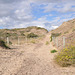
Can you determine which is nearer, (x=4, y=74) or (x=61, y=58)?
(x=4, y=74)

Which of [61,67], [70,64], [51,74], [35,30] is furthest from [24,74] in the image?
[35,30]

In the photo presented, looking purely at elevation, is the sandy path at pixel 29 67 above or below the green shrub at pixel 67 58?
below

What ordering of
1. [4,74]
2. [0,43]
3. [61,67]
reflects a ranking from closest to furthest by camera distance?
[4,74]
[61,67]
[0,43]

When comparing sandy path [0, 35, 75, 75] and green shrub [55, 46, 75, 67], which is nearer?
sandy path [0, 35, 75, 75]

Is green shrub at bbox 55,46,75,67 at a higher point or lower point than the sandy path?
higher

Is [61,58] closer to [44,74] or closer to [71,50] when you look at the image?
[71,50]

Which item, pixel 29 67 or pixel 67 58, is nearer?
pixel 29 67

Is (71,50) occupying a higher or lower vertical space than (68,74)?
higher

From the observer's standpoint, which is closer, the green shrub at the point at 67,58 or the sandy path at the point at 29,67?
the sandy path at the point at 29,67

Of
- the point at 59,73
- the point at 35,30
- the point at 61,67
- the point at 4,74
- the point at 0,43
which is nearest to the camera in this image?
the point at 4,74

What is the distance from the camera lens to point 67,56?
7.38 metres

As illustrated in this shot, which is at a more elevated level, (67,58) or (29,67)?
(67,58)

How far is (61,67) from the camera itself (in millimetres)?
7367

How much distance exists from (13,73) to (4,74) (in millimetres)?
393
